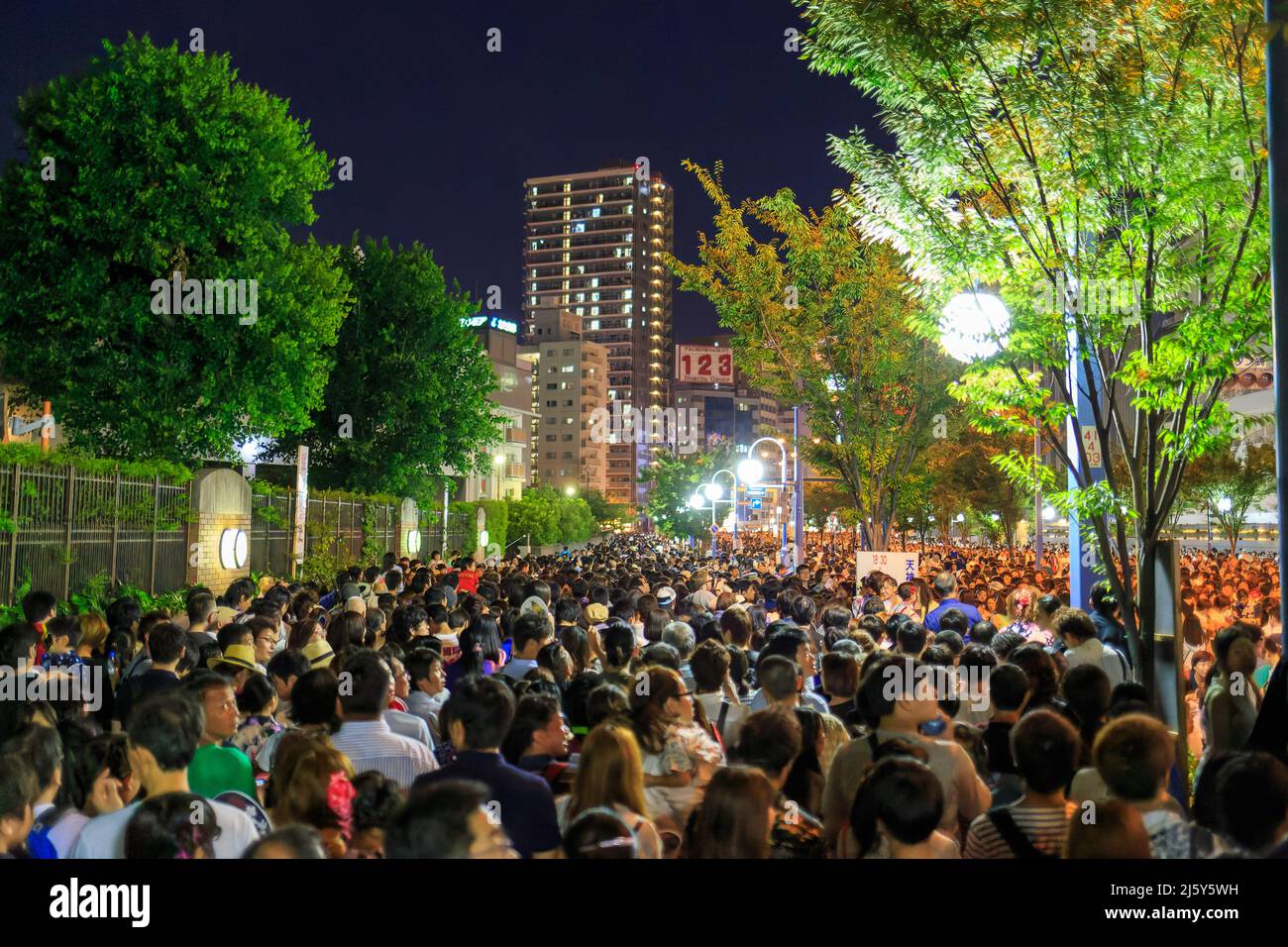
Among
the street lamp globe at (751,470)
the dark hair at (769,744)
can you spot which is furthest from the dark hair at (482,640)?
the street lamp globe at (751,470)

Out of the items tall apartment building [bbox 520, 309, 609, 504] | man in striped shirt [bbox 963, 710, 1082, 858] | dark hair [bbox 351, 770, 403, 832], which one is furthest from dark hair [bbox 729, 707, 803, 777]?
tall apartment building [bbox 520, 309, 609, 504]

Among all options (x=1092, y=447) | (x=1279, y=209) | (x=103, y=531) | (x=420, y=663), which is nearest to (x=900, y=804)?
(x=420, y=663)

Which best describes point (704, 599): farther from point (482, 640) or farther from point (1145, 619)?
point (1145, 619)

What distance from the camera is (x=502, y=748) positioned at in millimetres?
5457

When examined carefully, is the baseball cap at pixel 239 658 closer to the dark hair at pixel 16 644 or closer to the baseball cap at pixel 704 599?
the dark hair at pixel 16 644

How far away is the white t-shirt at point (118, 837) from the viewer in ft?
12.7

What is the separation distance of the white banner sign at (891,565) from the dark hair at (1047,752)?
39.0 ft

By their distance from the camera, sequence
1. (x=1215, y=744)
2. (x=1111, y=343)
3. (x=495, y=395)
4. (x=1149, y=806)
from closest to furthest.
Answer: (x=1149, y=806)
(x=1215, y=744)
(x=1111, y=343)
(x=495, y=395)

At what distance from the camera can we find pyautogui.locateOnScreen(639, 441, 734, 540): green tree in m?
70.2

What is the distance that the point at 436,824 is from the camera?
Answer: 3.43 metres

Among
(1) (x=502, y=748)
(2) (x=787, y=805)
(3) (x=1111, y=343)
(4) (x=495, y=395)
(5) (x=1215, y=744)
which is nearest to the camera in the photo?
(2) (x=787, y=805)

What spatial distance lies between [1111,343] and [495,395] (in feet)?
318
